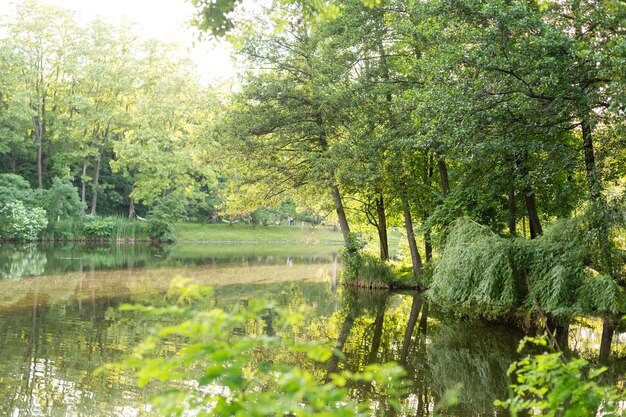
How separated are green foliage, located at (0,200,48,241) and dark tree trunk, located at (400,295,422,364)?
79.0ft

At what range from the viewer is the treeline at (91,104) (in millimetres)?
37344

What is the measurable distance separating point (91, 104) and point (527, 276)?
33706 millimetres

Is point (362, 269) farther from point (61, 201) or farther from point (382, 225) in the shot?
point (61, 201)

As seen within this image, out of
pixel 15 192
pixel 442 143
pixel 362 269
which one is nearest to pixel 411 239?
pixel 362 269

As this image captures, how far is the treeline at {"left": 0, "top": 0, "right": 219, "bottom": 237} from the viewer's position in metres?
37.3

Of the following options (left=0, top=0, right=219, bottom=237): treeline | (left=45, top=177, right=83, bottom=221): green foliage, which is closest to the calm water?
(left=45, top=177, right=83, bottom=221): green foliage

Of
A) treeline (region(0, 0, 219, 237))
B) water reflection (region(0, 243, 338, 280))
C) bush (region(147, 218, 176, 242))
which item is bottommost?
water reflection (region(0, 243, 338, 280))

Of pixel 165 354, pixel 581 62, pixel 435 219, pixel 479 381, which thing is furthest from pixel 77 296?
pixel 581 62

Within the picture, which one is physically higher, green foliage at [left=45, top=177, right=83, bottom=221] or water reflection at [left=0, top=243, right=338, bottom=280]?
green foliage at [left=45, top=177, right=83, bottom=221]

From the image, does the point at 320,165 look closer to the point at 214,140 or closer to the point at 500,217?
the point at 214,140

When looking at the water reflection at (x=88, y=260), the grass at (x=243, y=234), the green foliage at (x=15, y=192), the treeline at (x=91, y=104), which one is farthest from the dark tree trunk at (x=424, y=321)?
the grass at (x=243, y=234)

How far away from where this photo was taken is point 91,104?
3850 cm

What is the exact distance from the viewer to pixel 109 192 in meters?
47.3

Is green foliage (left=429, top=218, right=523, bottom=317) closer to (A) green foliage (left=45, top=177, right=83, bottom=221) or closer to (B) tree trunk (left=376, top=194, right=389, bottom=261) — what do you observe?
(B) tree trunk (left=376, top=194, right=389, bottom=261)
